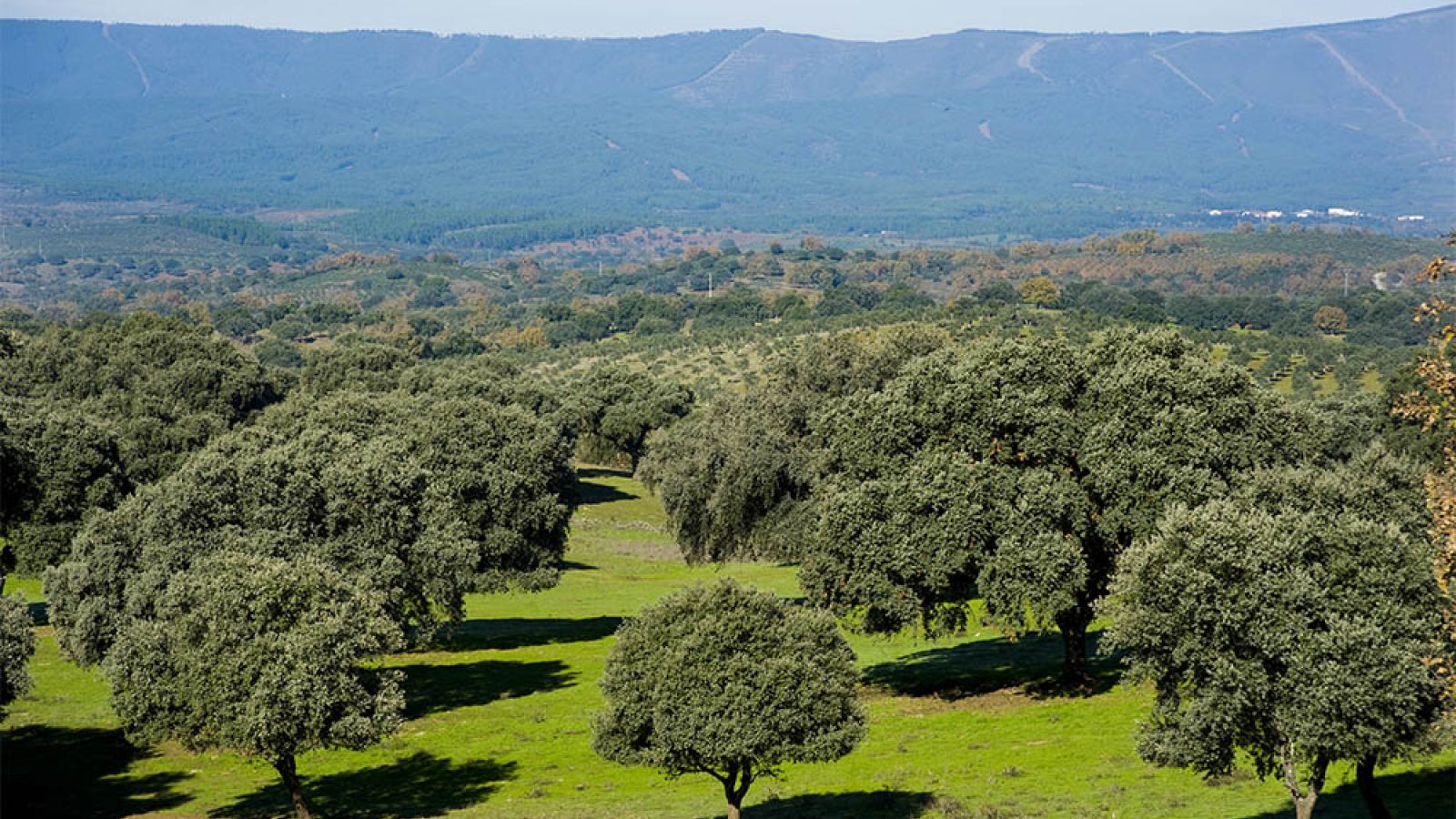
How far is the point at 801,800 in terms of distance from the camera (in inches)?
1476

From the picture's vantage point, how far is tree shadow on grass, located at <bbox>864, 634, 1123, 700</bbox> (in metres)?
47.1

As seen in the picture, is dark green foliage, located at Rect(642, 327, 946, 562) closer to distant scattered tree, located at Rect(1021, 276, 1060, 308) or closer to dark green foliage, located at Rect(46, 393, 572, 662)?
dark green foliage, located at Rect(46, 393, 572, 662)

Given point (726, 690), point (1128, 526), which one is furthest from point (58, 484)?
point (1128, 526)

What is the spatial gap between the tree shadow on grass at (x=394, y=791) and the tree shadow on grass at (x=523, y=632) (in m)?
16.6

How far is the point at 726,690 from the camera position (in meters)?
Result: 31.8

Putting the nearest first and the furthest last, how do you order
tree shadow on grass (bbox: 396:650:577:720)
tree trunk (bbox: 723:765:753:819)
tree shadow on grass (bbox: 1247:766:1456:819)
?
tree shadow on grass (bbox: 1247:766:1456:819) → tree trunk (bbox: 723:765:753:819) → tree shadow on grass (bbox: 396:650:577:720)

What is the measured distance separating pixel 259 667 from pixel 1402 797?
85.2ft

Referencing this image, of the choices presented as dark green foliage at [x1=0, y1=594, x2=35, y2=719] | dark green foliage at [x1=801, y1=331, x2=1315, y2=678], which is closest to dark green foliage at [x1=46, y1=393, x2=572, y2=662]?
dark green foliage at [x1=0, y1=594, x2=35, y2=719]

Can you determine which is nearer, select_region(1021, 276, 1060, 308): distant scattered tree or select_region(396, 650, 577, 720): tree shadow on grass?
select_region(396, 650, 577, 720): tree shadow on grass

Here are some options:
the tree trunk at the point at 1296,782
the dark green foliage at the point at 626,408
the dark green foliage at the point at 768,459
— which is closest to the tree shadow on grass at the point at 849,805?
the tree trunk at the point at 1296,782

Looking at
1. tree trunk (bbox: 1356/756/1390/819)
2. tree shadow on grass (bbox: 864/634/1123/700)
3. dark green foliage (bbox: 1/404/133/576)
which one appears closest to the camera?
tree trunk (bbox: 1356/756/1390/819)

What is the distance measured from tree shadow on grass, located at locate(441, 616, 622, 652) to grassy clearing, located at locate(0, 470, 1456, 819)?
3.85 meters

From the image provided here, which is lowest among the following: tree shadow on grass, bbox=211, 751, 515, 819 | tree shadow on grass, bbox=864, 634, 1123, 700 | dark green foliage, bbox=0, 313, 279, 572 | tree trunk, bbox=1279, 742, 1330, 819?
tree shadow on grass, bbox=864, 634, 1123, 700

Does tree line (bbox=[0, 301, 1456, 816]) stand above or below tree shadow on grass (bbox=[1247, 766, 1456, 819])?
above
